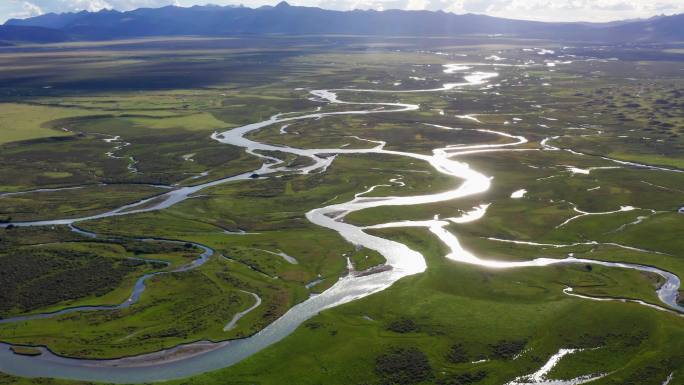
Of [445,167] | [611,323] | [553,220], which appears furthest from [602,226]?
[445,167]

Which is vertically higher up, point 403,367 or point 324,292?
point 324,292

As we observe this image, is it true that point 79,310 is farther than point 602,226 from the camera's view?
No

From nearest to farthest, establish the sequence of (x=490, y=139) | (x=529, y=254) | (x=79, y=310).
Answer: (x=79, y=310) < (x=529, y=254) < (x=490, y=139)

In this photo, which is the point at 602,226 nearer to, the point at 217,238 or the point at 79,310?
the point at 217,238

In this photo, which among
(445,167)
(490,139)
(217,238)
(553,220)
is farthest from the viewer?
(490,139)

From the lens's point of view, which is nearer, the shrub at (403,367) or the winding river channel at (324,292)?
the shrub at (403,367)

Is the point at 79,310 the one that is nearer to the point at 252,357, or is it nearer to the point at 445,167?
the point at 252,357

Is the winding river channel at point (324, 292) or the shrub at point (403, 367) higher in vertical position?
the winding river channel at point (324, 292)

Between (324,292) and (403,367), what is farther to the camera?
(324,292)

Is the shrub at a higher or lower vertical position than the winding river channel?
lower

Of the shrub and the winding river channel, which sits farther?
the winding river channel
